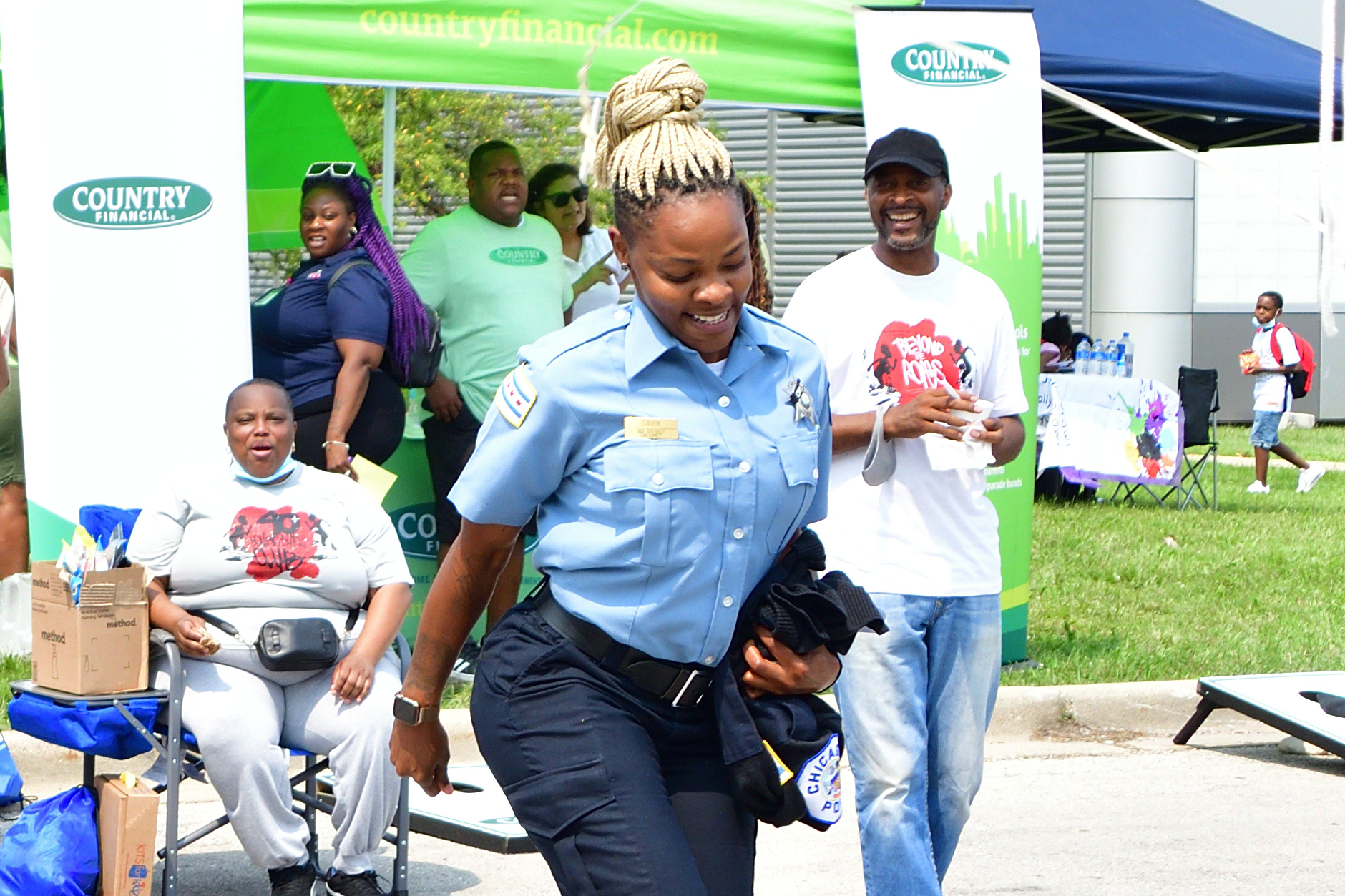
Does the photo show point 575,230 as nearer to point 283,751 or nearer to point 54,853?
point 283,751

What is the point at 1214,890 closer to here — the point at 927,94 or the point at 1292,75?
the point at 927,94

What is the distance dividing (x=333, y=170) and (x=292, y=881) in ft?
11.1

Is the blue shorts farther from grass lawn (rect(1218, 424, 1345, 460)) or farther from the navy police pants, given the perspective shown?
the navy police pants

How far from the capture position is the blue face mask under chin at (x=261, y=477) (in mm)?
5180

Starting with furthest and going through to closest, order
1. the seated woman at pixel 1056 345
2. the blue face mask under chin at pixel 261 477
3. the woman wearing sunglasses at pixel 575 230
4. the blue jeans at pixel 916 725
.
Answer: the seated woman at pixel 1056 345
the woman wearing sunglasses at pixel 575 230
the blue face mask under chin at pixel 261 477
the blue jeans at pixel 916 725

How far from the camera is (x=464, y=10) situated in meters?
6.63

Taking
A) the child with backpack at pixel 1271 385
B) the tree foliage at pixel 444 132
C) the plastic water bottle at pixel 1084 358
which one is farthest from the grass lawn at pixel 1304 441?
the tree foliage at pixel 444 132

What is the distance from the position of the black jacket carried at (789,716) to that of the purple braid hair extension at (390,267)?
4524 mm

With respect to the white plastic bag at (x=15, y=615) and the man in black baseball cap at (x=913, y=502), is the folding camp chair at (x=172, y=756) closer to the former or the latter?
the man in black baseball cap at (x=913, y=502)

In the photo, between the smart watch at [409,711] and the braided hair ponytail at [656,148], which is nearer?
the braided hair ponytail at [656,148]

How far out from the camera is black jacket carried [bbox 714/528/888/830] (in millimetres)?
2635

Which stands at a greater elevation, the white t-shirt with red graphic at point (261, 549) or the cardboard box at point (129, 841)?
the white t-shirt with red graphic at point (261, 549)

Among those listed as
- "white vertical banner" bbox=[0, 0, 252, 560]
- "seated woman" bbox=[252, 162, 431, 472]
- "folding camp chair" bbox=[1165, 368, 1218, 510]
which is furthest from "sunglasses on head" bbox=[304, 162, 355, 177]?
"folding camp chair" bbox=[1165, 368, 1218, 510]

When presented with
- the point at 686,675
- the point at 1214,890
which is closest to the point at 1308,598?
the point at 1214,890
